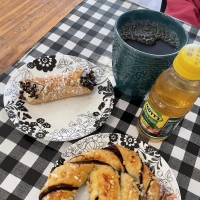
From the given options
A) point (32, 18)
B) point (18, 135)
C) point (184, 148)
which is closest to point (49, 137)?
point (18, 135)

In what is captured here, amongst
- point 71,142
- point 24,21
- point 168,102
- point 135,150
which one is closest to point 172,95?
point 168,102

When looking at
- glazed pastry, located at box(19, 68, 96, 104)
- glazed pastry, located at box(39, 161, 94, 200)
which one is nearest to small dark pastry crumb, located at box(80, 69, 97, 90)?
glazed pastry, located at box(19, 68, 96, 104)

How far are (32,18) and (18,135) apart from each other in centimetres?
67

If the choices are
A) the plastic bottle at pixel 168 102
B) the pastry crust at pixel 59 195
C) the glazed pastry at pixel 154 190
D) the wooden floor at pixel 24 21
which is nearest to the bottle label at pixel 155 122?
the plastic bottle at pixel 168 102

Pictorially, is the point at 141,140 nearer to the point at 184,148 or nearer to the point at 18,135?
the point at 184,148

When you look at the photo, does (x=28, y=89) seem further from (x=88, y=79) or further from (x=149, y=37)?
(x=149, y=37)

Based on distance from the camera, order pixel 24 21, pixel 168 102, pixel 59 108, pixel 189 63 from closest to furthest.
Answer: pixel 189 63
pixel 168 102
pixel 59 108
pixel 24 21

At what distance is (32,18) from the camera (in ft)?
3.67

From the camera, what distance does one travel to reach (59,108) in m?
0.64

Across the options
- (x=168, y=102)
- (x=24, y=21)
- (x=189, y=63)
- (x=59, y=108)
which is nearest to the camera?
(x=189, y=63)

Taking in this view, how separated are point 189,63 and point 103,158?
0.77 feet

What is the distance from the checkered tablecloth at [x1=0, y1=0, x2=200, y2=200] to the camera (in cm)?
54

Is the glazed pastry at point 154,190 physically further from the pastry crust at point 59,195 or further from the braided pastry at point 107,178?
the pastry crust at point 59,195

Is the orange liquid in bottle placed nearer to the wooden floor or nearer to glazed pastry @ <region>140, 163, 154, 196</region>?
glazed pastry @ <region>140, 163, 154, 196</region>
